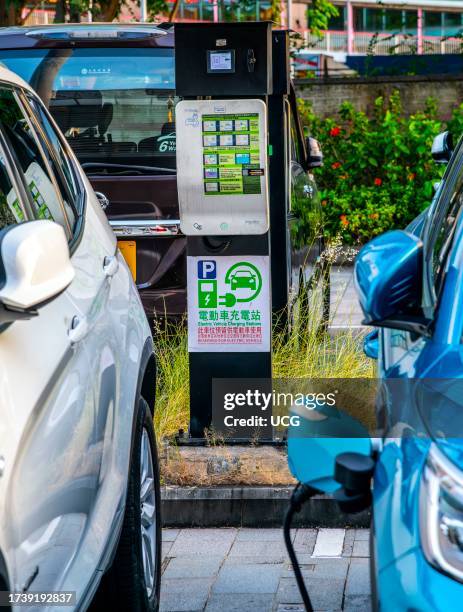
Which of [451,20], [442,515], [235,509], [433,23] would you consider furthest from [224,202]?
[451,20]

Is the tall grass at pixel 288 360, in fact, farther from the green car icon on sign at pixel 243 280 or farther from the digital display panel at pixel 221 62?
the digital display panel at pixel 221 62

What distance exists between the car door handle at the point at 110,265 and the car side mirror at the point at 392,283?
1037 mm

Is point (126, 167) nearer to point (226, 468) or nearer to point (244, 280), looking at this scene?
point (244, 280)

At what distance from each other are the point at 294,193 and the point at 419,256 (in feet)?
15.7


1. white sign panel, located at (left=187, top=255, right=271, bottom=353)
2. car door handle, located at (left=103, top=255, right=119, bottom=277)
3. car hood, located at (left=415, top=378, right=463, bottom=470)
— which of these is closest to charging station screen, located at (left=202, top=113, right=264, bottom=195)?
white sign panel, located at (left=187, top=255, right=271, bottom=353)

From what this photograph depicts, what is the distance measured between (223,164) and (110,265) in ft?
5.90

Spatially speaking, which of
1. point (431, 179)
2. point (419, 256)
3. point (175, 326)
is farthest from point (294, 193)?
point (431, 179)

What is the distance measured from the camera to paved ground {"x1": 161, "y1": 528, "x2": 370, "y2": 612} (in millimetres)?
4344

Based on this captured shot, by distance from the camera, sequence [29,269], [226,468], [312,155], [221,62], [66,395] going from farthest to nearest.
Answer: [312,155] → [221,62] → [226,468] → [66,395] → [29,269]

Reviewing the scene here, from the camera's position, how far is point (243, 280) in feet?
18.9

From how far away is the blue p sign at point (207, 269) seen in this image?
5.75 m

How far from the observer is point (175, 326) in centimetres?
707

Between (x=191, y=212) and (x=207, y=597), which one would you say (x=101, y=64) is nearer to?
(x=191, y=212)

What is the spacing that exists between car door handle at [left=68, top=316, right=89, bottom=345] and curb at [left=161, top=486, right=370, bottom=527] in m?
2.15
